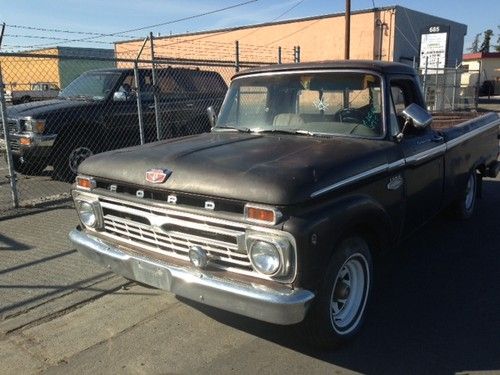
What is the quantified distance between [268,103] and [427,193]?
5.31ft

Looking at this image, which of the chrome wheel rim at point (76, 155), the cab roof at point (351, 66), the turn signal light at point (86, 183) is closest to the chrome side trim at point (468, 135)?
the cab roof at point (351, 66)

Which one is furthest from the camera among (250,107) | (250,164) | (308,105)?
(250,107)

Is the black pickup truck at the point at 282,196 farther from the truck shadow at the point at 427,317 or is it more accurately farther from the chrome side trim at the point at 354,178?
the truck shadow at the point at 427,317

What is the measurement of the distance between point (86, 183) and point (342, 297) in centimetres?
201

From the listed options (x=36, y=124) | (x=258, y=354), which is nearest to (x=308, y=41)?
(x=36, y=124)

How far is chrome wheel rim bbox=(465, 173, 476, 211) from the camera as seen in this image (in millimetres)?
6120

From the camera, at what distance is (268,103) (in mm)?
4465

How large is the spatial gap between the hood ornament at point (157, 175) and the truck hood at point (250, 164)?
0.09 feet

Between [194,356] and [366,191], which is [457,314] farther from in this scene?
[194,356]

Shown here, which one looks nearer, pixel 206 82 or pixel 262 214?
pixel 262 214

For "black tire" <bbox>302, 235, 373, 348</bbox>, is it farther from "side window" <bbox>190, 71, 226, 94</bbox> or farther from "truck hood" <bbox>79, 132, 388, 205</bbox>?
"side window" <bbox>190, 71, 226, 94</bbox>

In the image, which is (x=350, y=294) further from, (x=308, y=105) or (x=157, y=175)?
(x=308, y=105)

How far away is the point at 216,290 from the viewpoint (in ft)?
9.56

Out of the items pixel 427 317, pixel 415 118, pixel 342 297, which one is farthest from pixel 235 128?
pixel 427 317
